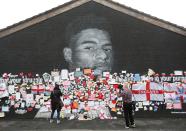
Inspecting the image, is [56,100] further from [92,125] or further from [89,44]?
[89,44]

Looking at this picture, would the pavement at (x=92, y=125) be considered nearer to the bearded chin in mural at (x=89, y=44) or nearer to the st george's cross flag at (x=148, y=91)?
the st george's cross flag at (x=148, y=91)

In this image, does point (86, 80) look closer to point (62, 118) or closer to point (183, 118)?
point (62, 118)

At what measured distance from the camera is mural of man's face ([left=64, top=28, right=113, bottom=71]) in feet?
63.6

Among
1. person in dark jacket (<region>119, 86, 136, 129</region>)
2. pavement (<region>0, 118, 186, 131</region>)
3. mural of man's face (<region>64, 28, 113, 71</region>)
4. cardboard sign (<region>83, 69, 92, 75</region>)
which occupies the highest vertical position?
mural of man's face (<region>64, 28, 113, 71</region>)

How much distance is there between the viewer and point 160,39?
19438 millimetres

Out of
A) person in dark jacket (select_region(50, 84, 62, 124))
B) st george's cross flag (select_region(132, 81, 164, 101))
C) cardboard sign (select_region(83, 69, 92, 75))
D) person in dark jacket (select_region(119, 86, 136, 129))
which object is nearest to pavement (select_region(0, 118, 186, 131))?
person in dark jacket (select_region(119, 86, 136, 129))

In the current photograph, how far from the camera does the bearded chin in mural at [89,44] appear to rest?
63.6 ft

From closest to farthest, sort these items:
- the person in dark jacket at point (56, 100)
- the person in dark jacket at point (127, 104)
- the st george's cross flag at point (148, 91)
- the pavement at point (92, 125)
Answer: the person in dark jacket at point (127, 104)
the pavement at point (92, 125)
the person in dark jacket at point (56, 100)
the st george's cross flag at point (148, 91)

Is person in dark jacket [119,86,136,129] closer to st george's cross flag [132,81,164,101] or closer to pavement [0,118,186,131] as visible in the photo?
pavement [0,118,186,131]

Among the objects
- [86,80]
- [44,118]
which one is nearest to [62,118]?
[44,118]

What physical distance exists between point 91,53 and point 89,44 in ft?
1.48

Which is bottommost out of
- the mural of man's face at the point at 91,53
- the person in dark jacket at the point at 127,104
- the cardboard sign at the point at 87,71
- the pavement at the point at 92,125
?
the pavement at the point at 92,125

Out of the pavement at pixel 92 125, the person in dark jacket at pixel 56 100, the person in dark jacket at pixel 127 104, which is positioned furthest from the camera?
the person in dark jacket at pixel 56 100

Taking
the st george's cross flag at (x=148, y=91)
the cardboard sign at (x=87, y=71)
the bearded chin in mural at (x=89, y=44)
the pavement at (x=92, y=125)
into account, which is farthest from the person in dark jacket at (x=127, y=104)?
the cardboard sign at (x=87, y=71)
